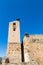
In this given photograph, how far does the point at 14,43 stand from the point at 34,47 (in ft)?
8.78

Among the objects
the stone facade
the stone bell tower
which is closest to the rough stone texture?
the stone facade

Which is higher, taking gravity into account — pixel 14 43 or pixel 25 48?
pixel 14 43

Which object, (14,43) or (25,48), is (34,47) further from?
(14,43)

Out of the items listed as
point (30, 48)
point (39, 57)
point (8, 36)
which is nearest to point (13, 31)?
point (8, 36)

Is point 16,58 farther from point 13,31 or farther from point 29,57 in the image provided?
point 13,31

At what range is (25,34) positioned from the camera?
17375mm

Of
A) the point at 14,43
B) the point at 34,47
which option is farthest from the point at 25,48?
the point at 14,43

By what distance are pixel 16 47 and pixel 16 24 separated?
141 inches

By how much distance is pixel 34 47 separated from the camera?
16.6 m

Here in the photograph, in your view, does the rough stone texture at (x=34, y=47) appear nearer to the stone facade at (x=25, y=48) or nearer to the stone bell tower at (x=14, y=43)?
the stone facade at (x=25, y=48)

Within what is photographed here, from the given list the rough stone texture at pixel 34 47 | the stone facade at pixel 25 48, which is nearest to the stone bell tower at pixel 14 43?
the stone facade at pixel 25 48

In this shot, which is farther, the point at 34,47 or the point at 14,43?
the point at 14,43

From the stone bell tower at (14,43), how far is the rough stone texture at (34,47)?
43.2 inches

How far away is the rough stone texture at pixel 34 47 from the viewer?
16.0 metres
